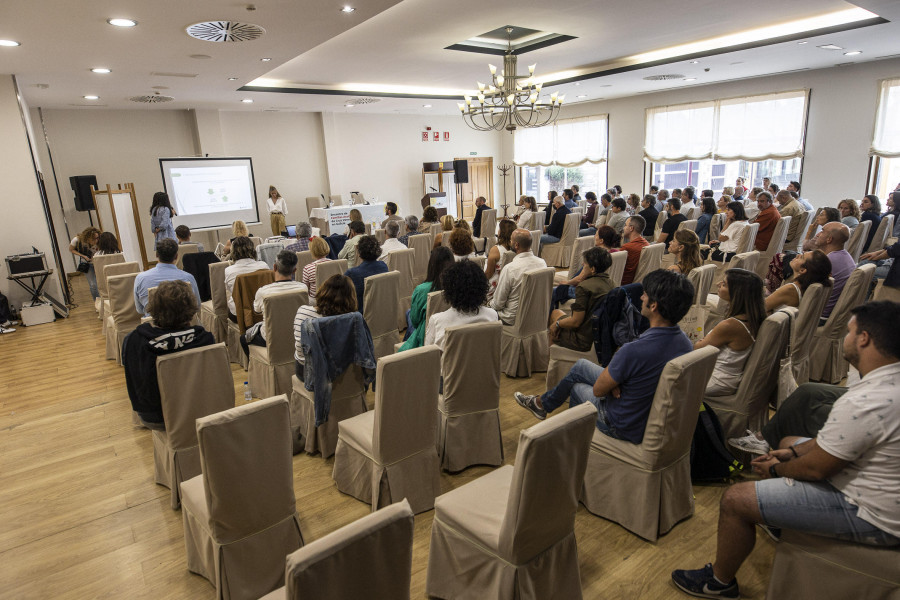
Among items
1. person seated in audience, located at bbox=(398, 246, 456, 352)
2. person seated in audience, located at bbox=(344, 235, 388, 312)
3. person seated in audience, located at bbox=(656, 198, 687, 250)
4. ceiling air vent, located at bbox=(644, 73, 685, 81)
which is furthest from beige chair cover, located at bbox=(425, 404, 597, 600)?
ceiling air vent, located at bbox=(644, 73, 685, 81)

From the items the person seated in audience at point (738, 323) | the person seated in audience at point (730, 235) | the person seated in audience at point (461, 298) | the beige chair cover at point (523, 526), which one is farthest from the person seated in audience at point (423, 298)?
the person seated in audience at point (730, 235)

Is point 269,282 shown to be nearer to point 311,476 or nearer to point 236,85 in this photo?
point 311,476

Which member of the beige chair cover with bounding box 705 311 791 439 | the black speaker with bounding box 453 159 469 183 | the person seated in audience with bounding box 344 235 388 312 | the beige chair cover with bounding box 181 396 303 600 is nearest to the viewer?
the beige chair cover with bounding box 181 396 303 600

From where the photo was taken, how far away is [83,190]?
392 inches

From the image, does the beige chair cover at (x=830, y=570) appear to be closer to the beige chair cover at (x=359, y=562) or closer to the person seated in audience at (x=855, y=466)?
the person seated in audience at (x=855, y=466)

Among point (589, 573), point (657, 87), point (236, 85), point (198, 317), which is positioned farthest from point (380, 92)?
point (589, 573)

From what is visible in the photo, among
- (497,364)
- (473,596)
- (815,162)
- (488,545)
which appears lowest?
(473,596)

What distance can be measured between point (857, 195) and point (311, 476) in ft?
38.1

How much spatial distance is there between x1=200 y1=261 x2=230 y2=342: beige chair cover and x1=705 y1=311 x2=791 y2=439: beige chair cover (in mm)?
4491

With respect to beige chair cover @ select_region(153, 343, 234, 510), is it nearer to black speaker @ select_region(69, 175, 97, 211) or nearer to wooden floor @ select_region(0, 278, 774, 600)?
wooden floor @ select_region(0, 278, 774, 600)

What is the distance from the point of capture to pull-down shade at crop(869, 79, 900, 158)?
9188 millimetres

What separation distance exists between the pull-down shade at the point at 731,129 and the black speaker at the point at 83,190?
12.8 metres

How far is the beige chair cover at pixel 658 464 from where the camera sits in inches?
92.4

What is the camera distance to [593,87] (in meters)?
11.3
